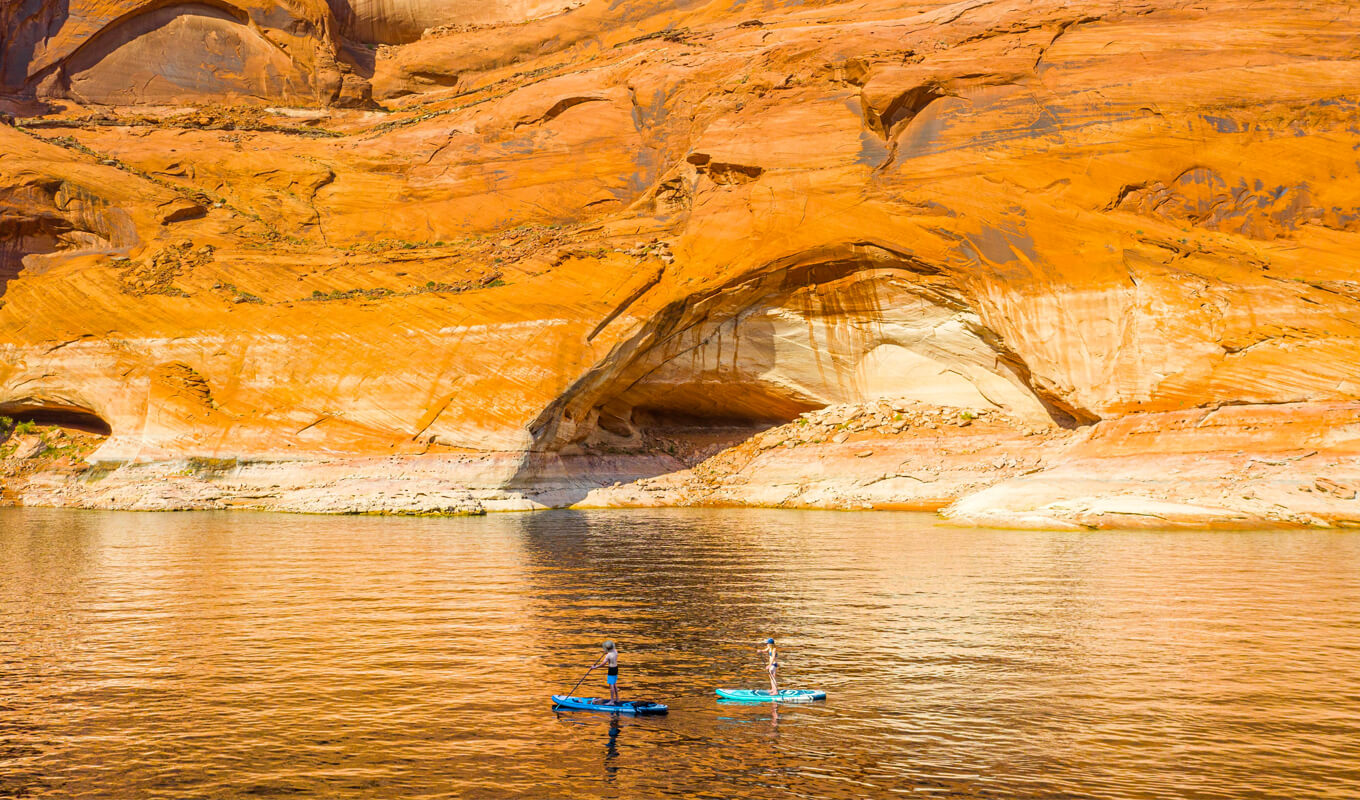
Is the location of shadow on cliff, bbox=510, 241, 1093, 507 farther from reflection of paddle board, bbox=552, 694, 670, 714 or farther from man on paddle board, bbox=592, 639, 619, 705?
reflection of paddle board, bbox=552, 694, 670, 714

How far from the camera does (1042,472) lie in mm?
29875

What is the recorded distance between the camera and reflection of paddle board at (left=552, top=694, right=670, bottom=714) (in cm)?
1116

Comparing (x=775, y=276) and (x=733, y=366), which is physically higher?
(x=775, y=276)

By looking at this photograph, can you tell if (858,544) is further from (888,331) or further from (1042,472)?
(888,331)

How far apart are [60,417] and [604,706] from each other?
40.5m

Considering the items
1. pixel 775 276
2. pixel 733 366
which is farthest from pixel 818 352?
pixel 775 276

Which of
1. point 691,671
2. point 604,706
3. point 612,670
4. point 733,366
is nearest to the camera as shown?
point 604,706

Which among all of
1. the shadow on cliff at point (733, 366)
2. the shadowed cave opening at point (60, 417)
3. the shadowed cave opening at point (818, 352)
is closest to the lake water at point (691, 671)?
the shadowed cave opening at point (818, 352)

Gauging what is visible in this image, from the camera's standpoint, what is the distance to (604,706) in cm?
1120

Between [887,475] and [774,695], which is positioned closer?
[774,695]

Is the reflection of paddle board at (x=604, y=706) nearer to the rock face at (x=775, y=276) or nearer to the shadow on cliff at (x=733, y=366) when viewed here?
the rock face at (x=775, y=276)

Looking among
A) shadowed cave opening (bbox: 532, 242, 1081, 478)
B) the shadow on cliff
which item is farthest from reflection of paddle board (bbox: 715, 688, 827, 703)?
shadowed cave opening (bbox: 532, 242, 1081, 478)

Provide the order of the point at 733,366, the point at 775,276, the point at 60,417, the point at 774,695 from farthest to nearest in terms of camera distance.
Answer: the point at 60,417
the point at 733,366
the point at 775,276
the point at 774,695

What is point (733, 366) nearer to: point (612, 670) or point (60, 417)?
point (612, 670)
